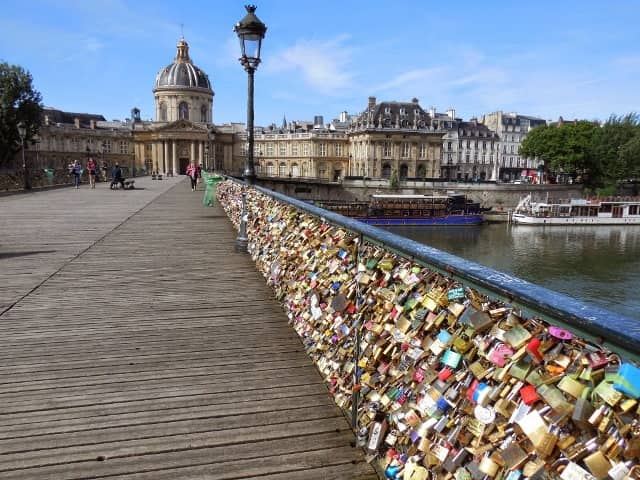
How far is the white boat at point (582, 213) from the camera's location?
216 feet

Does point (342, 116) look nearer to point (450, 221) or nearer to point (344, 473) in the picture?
point (450, 221)

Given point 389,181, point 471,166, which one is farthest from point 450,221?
point 471,166

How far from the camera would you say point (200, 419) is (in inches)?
128

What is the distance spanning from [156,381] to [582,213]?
245 feet

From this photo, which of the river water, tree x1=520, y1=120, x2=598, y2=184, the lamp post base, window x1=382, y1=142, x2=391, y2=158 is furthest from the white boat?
the lamp post base

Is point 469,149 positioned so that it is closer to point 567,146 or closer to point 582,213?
point 567,146

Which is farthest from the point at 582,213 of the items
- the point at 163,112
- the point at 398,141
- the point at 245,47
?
the point at 163,112

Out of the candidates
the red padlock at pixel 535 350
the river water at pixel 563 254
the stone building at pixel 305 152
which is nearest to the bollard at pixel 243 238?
the red padlock at pixel 535 350

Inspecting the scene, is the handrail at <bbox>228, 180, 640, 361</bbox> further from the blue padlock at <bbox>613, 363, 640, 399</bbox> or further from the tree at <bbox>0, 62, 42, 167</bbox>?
the tree at <bbox>0, 62, 42, 167</bbox>

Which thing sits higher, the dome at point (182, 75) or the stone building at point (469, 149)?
the dome at point (182, 75)

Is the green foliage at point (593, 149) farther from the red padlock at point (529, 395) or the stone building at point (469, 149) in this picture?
the red padlock at point (529, 395)

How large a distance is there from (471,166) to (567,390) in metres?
117

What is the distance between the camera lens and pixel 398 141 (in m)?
100

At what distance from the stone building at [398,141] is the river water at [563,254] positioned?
122 ft
